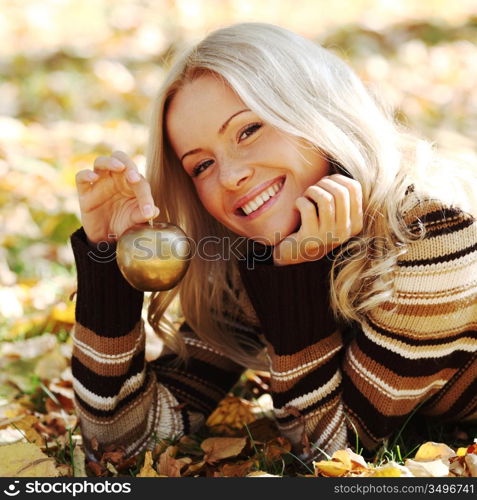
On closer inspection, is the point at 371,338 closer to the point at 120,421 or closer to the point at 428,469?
the point at 428,469

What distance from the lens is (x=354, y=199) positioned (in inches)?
73.5

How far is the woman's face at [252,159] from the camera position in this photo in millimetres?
1969

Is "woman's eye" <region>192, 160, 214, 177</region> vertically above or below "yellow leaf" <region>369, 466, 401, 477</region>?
above

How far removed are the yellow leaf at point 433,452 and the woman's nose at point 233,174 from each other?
2.54 feet

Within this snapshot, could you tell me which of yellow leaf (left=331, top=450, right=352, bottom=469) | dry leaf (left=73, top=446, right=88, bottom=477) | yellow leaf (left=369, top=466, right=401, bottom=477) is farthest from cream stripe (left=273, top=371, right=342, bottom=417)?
dry leaf (left=73, top=446, right=88, bottom=477)

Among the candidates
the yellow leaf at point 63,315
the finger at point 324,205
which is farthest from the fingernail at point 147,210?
the yellow leaf at point 63,315

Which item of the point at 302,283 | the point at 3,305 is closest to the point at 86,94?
the point at 3,305

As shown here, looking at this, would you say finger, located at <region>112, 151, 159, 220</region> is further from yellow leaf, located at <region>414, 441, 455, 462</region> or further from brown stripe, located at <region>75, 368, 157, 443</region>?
yellow leaf, located at <region>414, 441, 455, 462</region>

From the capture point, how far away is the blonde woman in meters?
1.89

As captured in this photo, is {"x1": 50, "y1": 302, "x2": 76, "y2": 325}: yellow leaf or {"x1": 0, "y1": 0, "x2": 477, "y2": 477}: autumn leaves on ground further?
{"x1": 50, "y1": 302, "x2": 76, "y2": 325}: yellow leaf

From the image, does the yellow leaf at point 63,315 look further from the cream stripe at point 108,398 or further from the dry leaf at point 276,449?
the dry leaf at point 276,449

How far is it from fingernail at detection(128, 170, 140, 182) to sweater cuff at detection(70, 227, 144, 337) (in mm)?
193

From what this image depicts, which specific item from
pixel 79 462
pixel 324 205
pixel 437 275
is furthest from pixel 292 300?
pixel 79 462

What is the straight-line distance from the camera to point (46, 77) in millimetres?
5465
